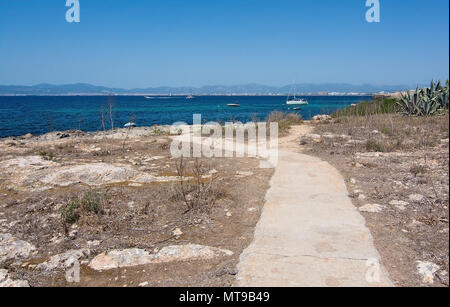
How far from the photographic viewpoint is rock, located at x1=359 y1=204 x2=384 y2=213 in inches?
194

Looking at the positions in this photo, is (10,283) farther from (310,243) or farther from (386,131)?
(386,131)

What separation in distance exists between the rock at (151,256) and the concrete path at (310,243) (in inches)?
16.2

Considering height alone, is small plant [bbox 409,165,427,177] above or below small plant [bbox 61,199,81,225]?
above

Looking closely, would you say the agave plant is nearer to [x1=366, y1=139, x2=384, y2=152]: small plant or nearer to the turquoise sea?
the turquoise sea

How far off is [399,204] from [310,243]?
2.00 meters

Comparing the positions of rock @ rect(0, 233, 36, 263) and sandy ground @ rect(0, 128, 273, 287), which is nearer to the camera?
sandy ground @ rect(0, 128, 273, 287)

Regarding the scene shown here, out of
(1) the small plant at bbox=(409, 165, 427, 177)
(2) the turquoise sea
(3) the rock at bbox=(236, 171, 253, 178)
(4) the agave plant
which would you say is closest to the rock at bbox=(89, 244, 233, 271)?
(3) the rock at bbox=(236, 171, 253, 178)

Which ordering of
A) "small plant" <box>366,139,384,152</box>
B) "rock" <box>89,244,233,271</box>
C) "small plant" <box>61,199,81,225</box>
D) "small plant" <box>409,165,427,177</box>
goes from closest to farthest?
"rock" <box>89,244,233,271</box> < "small plant" <box>61,199,81,225</box> < "small plant" <box>409,165,427,177</box> < "small plant" <box>366,139,384,152</box>

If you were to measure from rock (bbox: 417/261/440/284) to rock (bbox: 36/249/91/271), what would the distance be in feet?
11.2

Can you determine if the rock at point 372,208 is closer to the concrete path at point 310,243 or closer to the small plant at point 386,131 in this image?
the concrete path at point 310,243

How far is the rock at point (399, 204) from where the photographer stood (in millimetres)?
4995

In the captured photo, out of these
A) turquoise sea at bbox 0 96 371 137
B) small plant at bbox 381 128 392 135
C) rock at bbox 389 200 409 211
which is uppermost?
turquoise sea at bbox 0 96 371 137

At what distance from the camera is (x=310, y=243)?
3.91m
